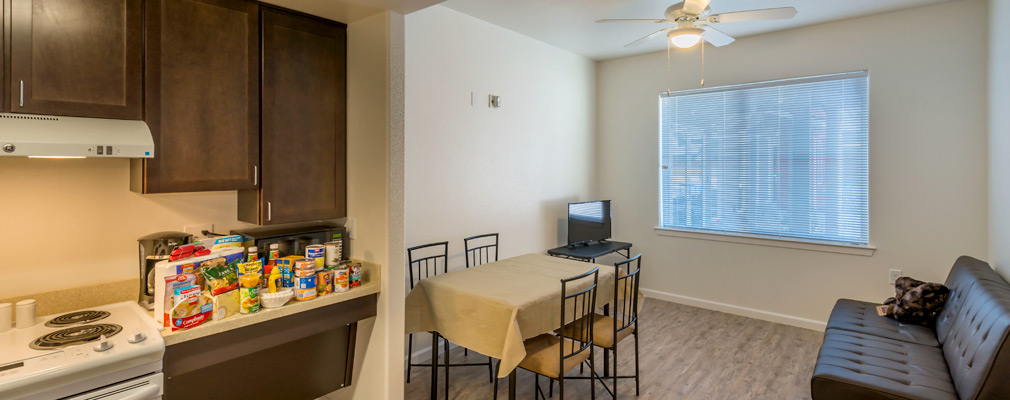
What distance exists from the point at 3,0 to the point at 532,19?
117 inches

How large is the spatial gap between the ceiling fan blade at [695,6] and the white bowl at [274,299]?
102 inches

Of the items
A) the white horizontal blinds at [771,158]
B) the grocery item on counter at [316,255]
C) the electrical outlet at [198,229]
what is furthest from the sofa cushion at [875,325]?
the electrical outlet at [198,229]

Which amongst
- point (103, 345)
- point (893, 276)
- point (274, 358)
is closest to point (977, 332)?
point (893, 276)

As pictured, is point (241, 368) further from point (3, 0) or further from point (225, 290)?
point (3, 0)

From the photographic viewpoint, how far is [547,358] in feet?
8.00

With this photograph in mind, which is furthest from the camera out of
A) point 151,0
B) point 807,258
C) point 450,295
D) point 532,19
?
point 807,258

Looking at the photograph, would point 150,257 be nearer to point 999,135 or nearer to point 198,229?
point 198,229

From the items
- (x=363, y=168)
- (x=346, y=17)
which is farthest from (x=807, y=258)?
(x=346, y=17)

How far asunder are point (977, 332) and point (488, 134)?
303 cm

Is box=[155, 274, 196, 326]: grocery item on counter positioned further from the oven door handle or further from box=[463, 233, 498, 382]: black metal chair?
box=[463, 233, 498, 382]: black metal chair

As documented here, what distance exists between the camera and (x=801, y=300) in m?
4.22

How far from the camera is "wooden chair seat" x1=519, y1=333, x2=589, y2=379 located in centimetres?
239

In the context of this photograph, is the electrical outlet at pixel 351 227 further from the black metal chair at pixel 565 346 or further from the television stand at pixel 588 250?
the television stand at pixel 588 250

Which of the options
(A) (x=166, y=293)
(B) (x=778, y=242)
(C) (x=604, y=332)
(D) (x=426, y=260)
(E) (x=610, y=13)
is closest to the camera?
(A) (x=166, y=293)
